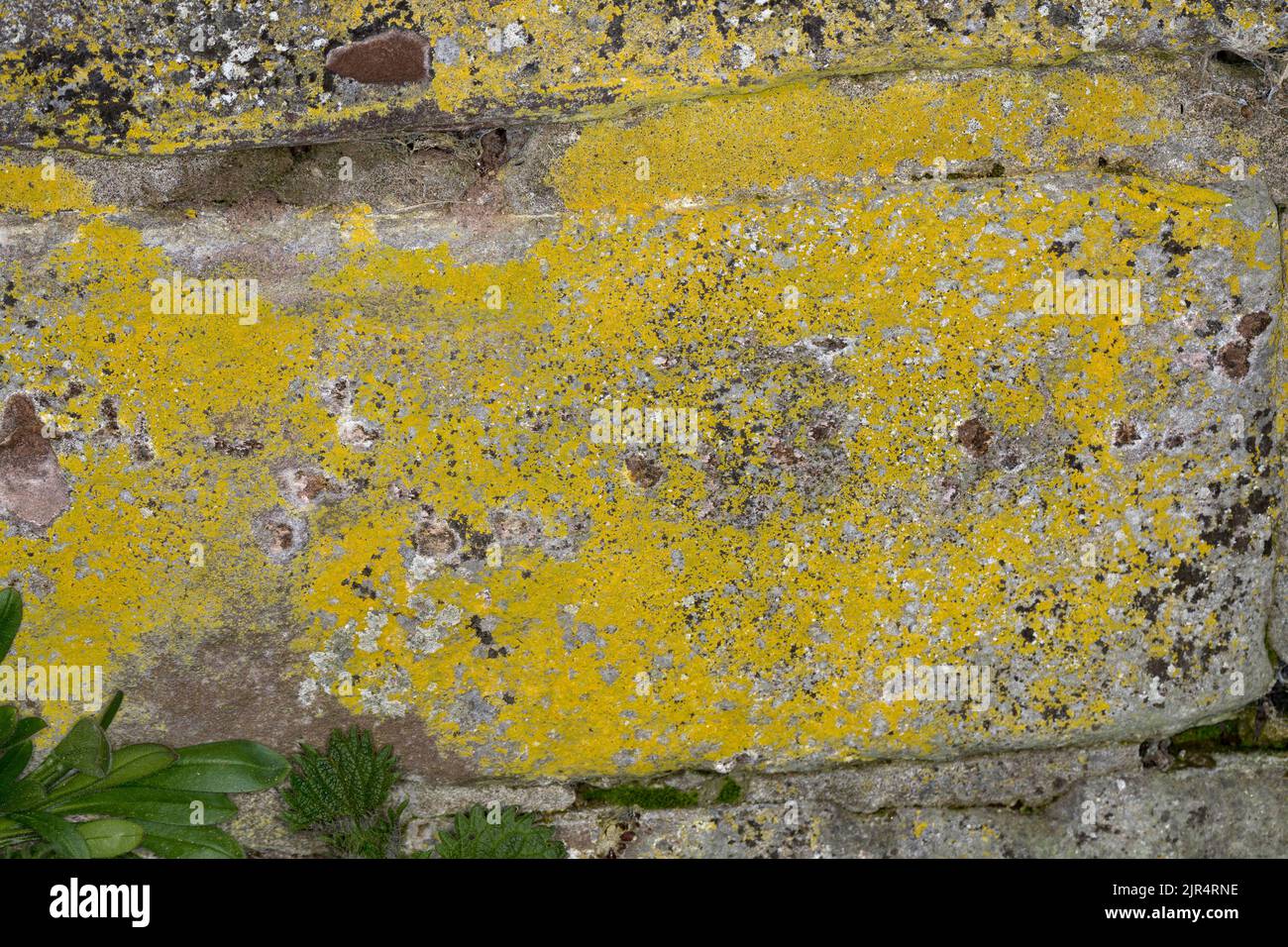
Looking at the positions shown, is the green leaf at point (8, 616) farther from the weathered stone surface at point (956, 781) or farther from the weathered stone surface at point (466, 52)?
the weathered stone surface at point (956, 781)

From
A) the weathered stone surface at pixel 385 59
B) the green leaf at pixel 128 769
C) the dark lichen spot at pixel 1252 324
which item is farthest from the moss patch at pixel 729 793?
the weathered stone surface at pixel 385 59

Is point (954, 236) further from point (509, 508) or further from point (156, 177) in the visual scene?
point (156, 177)

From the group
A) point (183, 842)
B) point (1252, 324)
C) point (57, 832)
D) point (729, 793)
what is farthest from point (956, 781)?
point (57, 832)

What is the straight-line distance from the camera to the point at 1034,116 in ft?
10.9

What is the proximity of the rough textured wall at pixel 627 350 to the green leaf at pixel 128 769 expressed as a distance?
0.12 metres

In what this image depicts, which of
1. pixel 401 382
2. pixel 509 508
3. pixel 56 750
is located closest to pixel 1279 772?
pixel 509 508

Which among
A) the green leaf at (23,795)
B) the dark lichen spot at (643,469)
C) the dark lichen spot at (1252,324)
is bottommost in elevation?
the green leaf at (23,795)

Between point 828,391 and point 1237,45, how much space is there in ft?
5.30

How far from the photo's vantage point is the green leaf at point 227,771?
3385 millimetres

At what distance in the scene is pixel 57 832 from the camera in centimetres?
326

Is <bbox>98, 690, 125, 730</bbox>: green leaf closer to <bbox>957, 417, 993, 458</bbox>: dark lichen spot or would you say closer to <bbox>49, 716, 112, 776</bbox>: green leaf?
<bbox>49, 716, 112, 776</bbox>: green leaf

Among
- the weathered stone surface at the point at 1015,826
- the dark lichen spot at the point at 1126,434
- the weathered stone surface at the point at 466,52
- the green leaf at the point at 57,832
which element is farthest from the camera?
the weathered stone surface at the point at 1015,826

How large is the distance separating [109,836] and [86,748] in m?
0.35

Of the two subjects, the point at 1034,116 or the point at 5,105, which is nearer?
the point at 5,105
